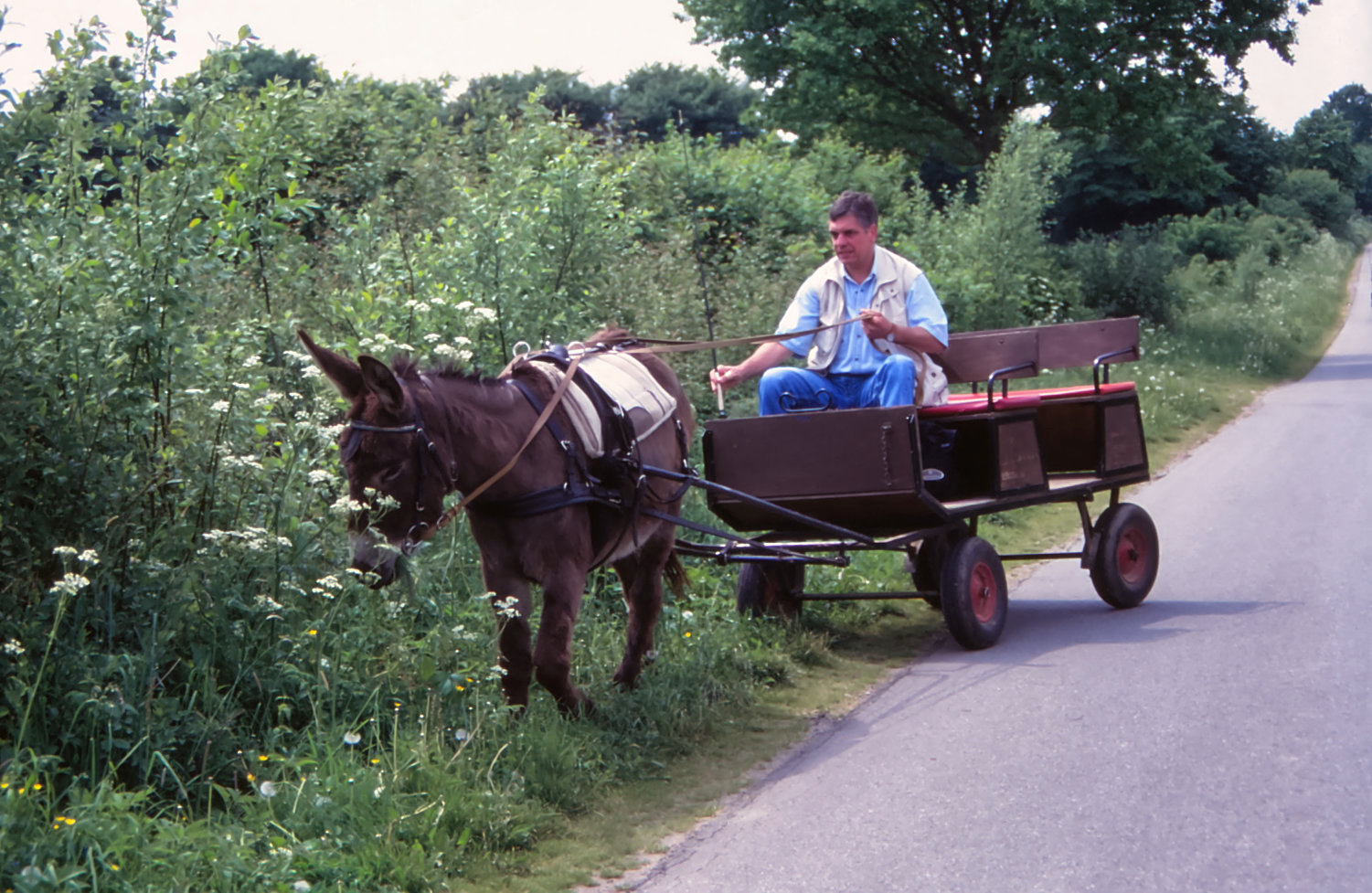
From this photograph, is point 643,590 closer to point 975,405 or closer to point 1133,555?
point 975,405

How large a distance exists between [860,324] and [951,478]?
0.99m

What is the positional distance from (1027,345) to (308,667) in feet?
14.9

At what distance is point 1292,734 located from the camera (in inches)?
197

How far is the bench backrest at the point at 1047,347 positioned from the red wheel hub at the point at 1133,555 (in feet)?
3.31

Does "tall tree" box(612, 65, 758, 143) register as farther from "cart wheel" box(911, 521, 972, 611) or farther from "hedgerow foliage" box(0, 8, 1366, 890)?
"hedgerow foliage" box(0, 8, 1366, 890)

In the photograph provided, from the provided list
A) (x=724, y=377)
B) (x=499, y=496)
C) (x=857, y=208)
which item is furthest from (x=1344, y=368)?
(x=499, y=496)

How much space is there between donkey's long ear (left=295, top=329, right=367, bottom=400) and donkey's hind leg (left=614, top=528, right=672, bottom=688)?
174 centimetres

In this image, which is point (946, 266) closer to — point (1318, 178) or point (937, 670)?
point (937, 670)

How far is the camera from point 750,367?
707cm

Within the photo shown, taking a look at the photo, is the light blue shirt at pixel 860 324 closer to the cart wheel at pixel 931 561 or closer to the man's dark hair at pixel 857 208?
the man's dark hair at pixel 857 208

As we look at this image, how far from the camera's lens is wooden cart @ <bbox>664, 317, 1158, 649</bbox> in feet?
21.1

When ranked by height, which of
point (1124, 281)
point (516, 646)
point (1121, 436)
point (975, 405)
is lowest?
point (516, 646)

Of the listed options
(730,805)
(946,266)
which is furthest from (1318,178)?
(730,805)

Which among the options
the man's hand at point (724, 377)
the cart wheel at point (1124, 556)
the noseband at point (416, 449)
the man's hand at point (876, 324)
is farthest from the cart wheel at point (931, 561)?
the noseband at point (416, 449)
